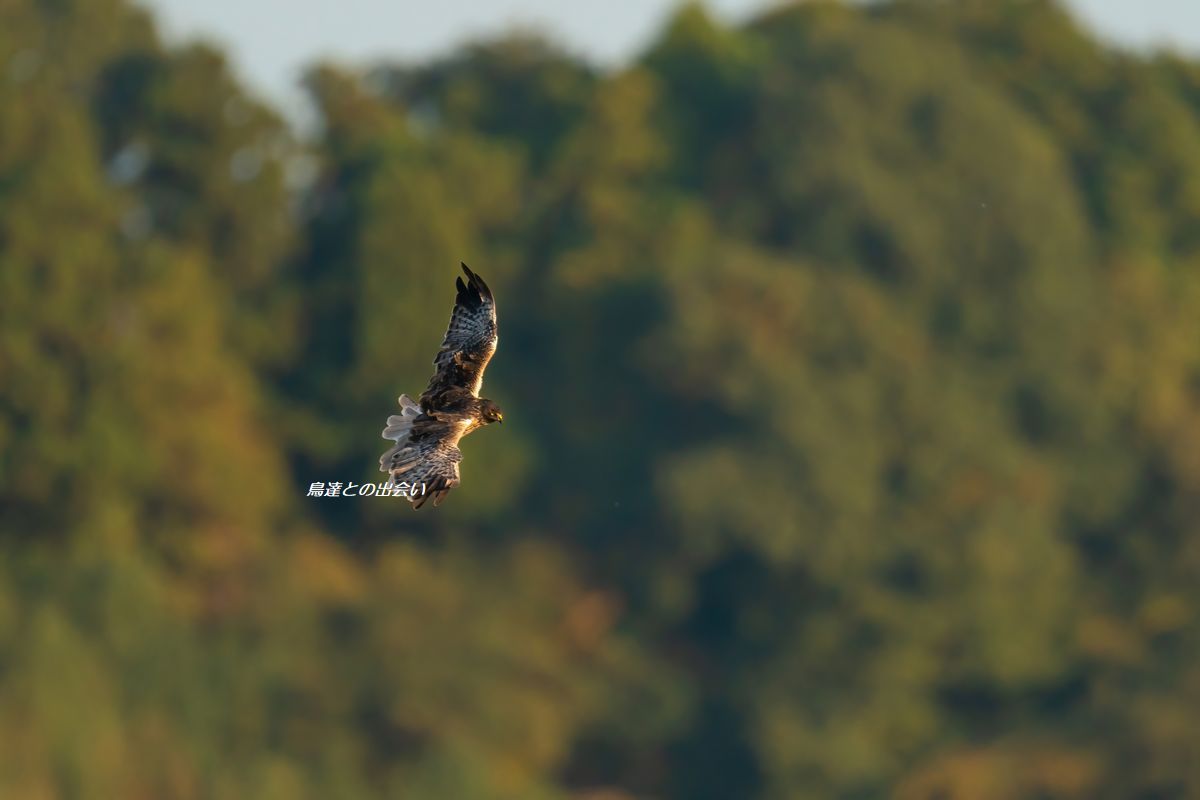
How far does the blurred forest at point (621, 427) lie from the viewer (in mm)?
43438

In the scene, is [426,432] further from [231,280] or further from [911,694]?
[231,280]

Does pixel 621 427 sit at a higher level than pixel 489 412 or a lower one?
higher

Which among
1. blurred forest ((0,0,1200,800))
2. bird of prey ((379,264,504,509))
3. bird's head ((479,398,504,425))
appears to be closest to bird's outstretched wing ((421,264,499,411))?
bird of prey ((379,264,504,509))

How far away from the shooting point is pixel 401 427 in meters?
12.8

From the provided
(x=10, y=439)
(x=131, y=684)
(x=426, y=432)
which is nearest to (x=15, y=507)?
(x=10, y=439)

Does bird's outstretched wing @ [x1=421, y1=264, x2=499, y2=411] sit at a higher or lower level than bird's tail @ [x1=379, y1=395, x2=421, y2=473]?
higher

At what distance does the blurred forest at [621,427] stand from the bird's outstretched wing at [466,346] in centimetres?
2683

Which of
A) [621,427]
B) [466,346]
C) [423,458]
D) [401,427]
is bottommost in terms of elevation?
[423,458]

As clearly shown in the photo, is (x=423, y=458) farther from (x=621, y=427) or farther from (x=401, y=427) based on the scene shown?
(x=621, y=427)

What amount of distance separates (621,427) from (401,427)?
36.8 m

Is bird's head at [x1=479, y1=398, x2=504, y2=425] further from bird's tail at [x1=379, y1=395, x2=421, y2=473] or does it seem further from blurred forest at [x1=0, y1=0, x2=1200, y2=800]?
blurred forest at [x1=0, y1=0, x2=1200, y2=800]

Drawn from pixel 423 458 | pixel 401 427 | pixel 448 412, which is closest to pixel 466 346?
pixel 448 412

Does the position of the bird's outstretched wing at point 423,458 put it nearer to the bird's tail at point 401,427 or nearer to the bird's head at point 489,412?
the bird's tail at point 401,427

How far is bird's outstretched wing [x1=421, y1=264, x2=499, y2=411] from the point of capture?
13.1 meters
